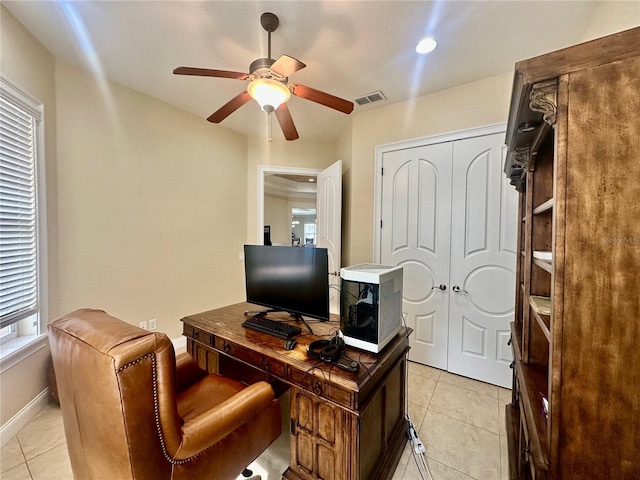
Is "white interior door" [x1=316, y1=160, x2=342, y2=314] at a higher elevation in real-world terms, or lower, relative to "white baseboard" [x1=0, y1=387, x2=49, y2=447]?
higher

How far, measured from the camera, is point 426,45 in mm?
1895

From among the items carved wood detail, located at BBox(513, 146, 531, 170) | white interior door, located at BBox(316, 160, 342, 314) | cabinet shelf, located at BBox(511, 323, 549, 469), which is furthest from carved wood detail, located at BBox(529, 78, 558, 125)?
white interior door, located at BBox(316, 160, 342, 314)

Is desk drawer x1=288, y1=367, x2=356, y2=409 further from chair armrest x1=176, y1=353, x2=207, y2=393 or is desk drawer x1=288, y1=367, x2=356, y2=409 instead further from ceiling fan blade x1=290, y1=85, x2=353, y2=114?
ceiling fan blade x1=290, y1=85, x2=353, y2=114

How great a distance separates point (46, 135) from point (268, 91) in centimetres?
179

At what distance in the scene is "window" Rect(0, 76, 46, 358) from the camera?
5.46 feet

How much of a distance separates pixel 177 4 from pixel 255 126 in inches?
70.1

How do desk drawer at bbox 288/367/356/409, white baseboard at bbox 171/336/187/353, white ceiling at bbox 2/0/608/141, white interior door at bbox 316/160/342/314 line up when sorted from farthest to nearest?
1. white interior door at bbox 316/160/342/314
2. white baseboard at bbox 171/336/187/353
3. white ceiling at bbox 2/0/608/141
4. desk drawer at bbox 288/367/356/409

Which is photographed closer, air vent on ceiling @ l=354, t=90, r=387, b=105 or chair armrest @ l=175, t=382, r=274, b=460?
chair armrest @ l=175, t=382, r=274, b=460

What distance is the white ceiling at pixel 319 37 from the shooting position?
1592 mm

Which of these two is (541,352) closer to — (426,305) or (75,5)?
(426,305)

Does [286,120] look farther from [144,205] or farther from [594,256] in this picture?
[594,256]

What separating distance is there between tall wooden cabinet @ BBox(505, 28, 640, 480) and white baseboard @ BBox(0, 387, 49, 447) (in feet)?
9.06

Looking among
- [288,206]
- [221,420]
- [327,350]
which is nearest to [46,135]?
[221,420]

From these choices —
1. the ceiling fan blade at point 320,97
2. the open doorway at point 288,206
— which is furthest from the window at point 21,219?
the open doorway at point 288,206
